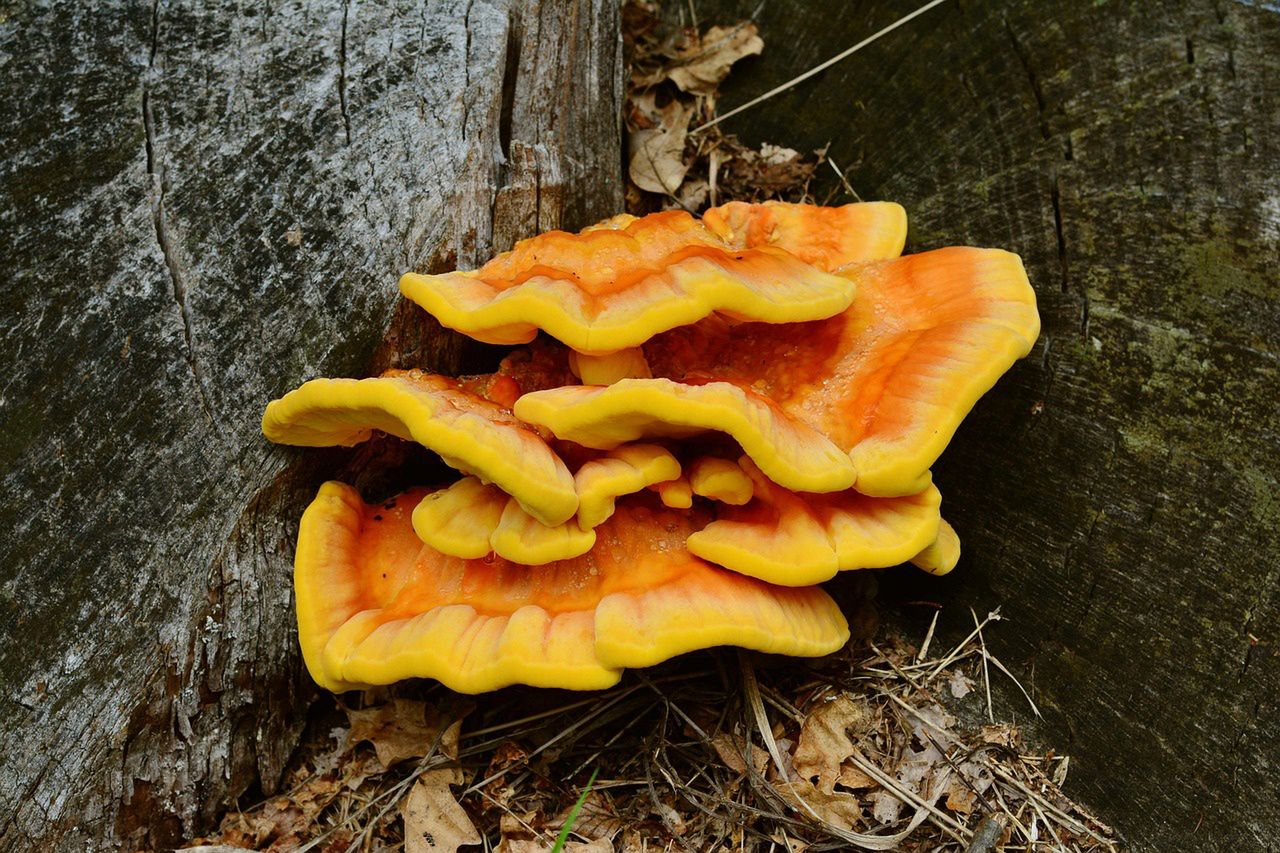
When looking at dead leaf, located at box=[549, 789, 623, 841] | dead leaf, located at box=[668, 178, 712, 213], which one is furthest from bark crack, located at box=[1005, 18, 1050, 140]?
dead leaf, located at box=[549, 789, 623, 841]

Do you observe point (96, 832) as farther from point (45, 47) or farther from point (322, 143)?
point (45, 47)

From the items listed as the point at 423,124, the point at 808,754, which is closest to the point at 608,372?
the point at 423,124

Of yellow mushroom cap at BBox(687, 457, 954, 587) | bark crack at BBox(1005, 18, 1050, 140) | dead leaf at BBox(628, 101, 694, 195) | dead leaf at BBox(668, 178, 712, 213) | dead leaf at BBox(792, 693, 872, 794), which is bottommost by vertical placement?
dead leaf at BBox(792, 693, 872, 794)

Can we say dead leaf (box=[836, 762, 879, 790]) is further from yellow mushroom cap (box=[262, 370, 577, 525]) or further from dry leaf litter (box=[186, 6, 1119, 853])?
yellow mushroom cap (box=[262, 370, 577, 525])

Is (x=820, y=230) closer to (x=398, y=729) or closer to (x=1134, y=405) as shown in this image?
(x=1134, y=405)

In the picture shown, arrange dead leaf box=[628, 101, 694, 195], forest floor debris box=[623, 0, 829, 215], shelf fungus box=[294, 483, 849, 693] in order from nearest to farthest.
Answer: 1. shelf fungus box=[294, 483, 849, 693]
2. forest floor debris box=[623, 0, 829, 215]
3. dead leaf box=[628, 101, 694, 195]

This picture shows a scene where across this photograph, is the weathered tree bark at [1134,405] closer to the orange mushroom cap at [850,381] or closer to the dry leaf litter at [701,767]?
the dry leaf litter at [701,767]

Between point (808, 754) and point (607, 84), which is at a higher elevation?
point (607, 84)
